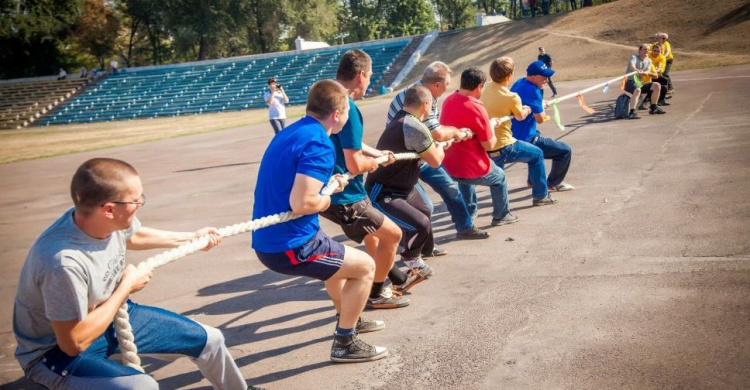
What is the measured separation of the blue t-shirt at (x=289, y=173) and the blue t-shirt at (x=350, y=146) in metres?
0.72

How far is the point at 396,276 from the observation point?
5.63 metres

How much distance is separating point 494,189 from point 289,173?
4.28 m

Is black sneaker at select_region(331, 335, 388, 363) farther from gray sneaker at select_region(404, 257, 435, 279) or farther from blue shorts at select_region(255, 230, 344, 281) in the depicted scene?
gray sneaker at select_region(404, 257, 435, 279)

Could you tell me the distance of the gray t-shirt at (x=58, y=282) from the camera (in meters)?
2.70

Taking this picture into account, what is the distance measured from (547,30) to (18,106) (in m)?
40.8

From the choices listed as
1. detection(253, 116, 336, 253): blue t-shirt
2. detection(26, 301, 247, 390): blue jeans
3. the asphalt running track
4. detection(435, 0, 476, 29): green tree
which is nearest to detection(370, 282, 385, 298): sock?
the asphalt running track

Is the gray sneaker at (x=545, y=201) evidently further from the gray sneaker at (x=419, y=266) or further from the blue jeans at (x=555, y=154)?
the gray sneaker at (x=419, y=266)

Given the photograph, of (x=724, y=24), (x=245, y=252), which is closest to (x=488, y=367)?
(x=245, y=252)

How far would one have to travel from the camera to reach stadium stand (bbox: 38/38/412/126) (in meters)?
42.1

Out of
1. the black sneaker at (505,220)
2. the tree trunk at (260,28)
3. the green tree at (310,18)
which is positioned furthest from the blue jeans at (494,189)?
the tree trunk at (260,28)

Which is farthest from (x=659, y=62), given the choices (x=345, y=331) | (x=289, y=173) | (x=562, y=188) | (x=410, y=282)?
(x=289, y=173)

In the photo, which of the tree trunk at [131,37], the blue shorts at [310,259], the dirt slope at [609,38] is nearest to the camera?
the blue shorts at [310,259]

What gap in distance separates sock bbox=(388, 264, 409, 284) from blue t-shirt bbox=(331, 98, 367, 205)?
0.94 m

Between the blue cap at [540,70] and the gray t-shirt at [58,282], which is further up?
the blue cap at [540,70]
